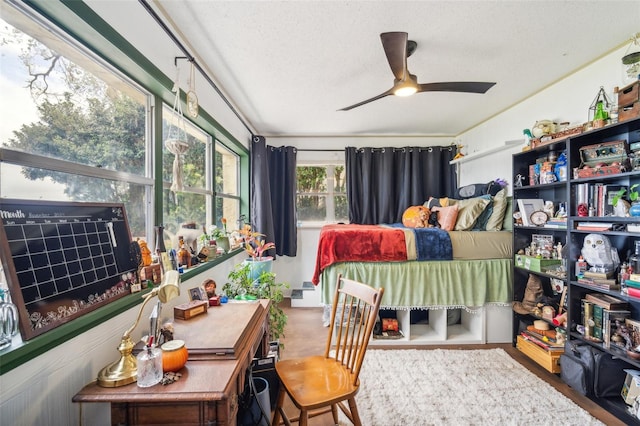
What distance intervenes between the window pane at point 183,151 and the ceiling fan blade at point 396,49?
1363mm

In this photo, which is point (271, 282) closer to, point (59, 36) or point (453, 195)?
point (59, 36)

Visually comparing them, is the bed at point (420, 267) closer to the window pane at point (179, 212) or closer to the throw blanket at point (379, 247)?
the throw blanket at point (379, 247)

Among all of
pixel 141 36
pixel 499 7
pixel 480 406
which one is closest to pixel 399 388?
pixel 480 406

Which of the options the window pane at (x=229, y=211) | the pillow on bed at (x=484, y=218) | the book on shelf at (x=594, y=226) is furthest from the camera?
the window pane at (x=229, y=211)

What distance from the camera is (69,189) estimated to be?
3.80 ft

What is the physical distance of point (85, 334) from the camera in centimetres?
98

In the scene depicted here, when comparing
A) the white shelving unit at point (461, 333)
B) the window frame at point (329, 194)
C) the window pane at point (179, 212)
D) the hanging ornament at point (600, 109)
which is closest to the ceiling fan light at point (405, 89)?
the hanging ornament at point (600, 109)

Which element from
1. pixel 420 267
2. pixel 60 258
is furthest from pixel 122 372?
pixel 420 267

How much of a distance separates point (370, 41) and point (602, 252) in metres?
2.20

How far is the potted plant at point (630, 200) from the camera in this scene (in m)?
1.70

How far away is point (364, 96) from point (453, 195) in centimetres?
224

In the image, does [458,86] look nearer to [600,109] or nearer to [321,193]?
[600,109]

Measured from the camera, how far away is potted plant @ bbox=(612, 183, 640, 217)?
1.70 meters

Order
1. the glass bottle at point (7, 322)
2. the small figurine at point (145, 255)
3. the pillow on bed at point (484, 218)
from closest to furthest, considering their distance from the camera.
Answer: the glass bottle at point (7, 322), the small figurine at point (145, 255), the pillow on bed at point (484, 218)
